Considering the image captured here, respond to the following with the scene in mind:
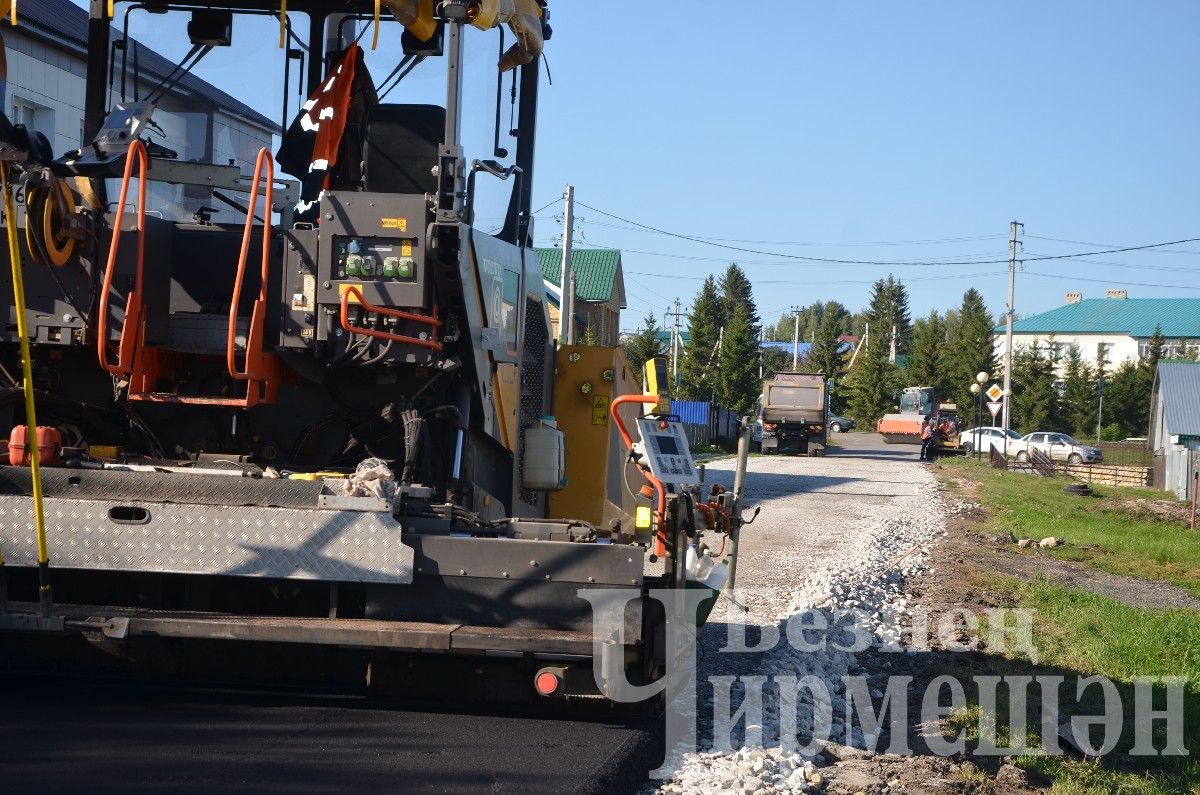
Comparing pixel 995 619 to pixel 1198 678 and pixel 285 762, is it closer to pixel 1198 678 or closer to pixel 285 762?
pixel 1198 678

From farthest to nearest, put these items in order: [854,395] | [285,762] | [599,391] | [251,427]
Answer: [854,395], [599,391], [251,427], [285,762]

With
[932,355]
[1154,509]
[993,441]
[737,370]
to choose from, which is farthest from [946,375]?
[1154,509]

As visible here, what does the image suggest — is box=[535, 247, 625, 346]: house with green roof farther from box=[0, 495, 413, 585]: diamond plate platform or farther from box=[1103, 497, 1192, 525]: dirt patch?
box=[0, 495, 413, 585]: diamond plate platform

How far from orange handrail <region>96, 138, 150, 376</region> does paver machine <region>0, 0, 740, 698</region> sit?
0.6 inches

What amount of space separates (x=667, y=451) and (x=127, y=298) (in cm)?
257

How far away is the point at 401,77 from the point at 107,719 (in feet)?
11.3

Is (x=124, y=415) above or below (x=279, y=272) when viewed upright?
below

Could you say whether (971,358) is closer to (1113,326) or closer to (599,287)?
(1113,326)

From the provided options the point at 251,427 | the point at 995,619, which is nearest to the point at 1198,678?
the point at 995,619

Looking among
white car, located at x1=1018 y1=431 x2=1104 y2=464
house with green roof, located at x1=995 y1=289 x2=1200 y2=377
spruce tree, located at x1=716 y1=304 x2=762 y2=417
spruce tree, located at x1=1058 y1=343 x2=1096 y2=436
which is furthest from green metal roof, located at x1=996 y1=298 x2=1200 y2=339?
white car, located at x1=1018 y1=431 x2=1104 y2=464

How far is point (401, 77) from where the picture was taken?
7.21 metres

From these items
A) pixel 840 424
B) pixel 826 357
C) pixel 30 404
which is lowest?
pixel 840 424

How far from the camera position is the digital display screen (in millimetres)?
6582

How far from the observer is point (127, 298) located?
20.9ft
